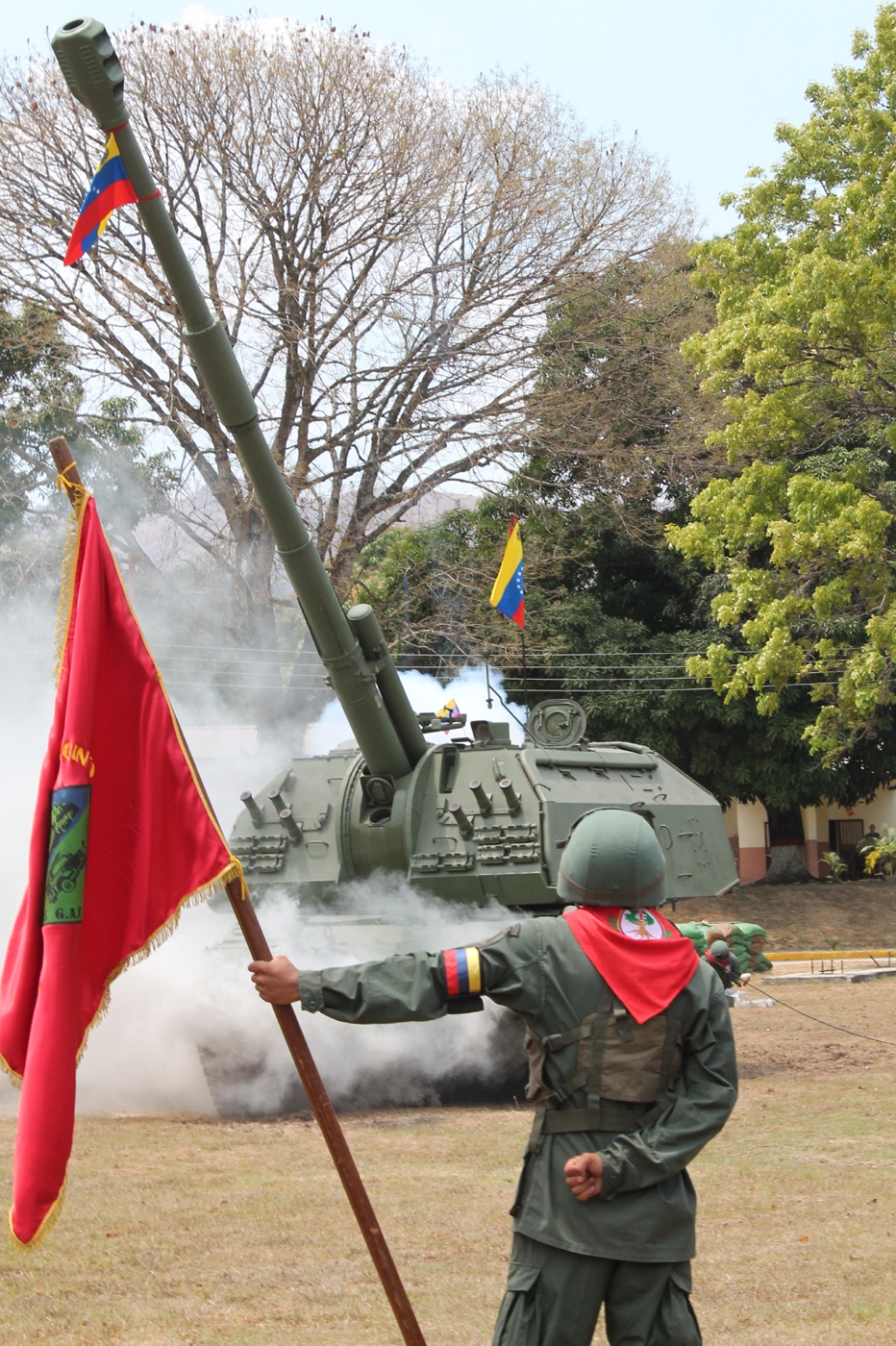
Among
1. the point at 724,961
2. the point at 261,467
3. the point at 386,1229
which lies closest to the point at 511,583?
the point at 724,961

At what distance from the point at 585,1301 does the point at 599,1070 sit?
19.1 inches

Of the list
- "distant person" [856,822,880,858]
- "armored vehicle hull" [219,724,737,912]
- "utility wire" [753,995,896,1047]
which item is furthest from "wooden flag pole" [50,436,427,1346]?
"distant person" [856,822,880,858]

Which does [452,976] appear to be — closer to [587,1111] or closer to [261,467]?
[587,1111]

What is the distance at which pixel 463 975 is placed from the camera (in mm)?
3391

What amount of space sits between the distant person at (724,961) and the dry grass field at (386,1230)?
0.80 m

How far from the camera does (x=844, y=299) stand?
1559cm

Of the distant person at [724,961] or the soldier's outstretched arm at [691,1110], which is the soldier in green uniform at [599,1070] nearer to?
the soldier's outstretched arm at [691,1110]

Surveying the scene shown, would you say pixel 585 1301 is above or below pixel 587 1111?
below

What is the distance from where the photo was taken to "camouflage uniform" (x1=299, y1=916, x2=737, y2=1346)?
10.9ft

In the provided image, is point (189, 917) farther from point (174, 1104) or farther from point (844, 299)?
point (844, 299)

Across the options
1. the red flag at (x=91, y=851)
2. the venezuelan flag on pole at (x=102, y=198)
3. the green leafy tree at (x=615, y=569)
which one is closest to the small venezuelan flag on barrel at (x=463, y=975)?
the red flag at (x=91, y=851)

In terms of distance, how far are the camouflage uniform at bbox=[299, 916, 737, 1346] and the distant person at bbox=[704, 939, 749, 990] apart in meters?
6.28

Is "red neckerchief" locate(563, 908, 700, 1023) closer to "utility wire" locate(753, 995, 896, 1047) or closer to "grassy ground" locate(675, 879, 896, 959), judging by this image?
"utility wire" locate(753, 995, 896, 1047)

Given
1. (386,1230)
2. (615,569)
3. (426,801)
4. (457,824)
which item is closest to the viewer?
(386,1230)
